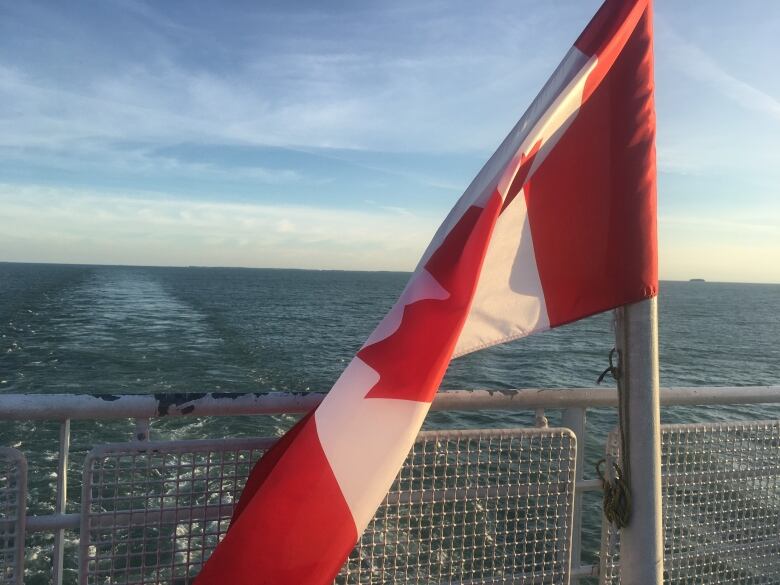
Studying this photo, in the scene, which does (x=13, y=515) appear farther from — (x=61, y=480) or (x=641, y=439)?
(x=641, y=439)

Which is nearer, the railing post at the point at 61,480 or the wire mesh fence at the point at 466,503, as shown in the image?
the railing post at the point at 61,480

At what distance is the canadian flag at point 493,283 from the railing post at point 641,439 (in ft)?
0.37

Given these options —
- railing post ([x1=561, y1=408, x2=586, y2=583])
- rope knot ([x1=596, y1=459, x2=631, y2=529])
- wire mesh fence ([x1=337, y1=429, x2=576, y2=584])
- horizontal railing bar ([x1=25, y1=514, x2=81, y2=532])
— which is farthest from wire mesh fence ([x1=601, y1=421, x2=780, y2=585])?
horizontal railing bar ([x1=25, y1=514, x2=81, y2=532])

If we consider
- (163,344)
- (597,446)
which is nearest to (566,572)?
(597,446)

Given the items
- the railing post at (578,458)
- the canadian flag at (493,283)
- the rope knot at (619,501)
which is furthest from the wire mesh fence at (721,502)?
the canadian flag at (493,283)

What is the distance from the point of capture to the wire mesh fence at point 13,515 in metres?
2.21

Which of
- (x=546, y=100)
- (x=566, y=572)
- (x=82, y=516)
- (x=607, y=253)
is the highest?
(x=546, y=100)

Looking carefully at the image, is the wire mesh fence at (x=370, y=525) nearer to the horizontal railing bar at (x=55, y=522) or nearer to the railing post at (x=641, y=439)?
the horizontal railing bar at (x=55, y=522)

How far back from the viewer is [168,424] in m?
14.6

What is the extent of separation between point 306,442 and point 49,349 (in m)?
30.5

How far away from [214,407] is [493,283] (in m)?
1.13

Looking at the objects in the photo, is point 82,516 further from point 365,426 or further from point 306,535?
point 365,426

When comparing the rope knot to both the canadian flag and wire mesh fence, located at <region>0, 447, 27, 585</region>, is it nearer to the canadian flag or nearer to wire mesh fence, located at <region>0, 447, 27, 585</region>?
the canadian flag

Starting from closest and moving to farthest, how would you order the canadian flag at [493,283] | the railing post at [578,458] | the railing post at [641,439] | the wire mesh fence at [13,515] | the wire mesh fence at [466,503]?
the canadian flag at [493,283] → the railing post at [641,439] → the wire mesh fence at [13,515] → the wire mesh fence at [466,503] → the railing post at [578,458]
